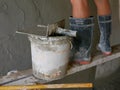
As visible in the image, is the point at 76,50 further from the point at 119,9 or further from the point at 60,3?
the point at 119,9

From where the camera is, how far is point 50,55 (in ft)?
4.81

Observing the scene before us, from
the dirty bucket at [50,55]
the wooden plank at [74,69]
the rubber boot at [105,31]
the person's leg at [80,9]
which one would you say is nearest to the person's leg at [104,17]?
the rubber boot at [105,31]

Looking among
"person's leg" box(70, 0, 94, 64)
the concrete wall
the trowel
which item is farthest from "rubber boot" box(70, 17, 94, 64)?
the concrete wall

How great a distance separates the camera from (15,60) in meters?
1.81

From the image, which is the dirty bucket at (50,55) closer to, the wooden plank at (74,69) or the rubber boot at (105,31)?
the wooden plank at (74,69)

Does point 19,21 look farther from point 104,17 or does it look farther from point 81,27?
point 104,17

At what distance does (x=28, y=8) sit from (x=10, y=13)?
16 cm

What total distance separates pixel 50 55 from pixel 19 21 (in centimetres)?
44

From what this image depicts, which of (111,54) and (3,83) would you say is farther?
(111,54)

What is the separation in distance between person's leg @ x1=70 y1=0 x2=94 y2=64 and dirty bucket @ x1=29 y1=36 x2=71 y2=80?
0.58 ft

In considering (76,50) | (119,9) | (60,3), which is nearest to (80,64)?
(76,50)

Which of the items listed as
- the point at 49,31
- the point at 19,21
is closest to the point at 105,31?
the point at 49,31

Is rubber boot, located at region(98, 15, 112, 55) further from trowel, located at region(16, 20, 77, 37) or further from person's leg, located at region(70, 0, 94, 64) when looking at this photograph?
trowel, located at region(16, 20, 77, 37)

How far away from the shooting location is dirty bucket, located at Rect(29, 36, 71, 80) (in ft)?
4.74
